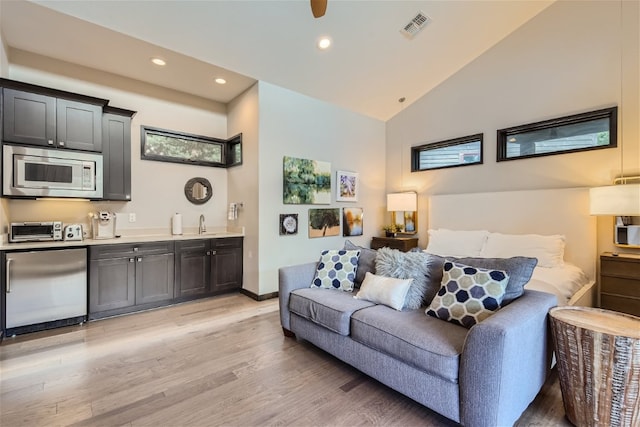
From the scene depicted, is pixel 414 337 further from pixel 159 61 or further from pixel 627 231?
pixel 159 61

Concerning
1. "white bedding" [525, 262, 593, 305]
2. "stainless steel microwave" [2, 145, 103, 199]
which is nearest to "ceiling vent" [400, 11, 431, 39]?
"white bedding" [525, 262, 593, 305]

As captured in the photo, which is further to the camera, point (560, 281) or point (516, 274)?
point (560, 281)

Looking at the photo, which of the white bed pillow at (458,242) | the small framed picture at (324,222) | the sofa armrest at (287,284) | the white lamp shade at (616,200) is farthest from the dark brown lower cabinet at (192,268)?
the white lamp shade at (616,200)

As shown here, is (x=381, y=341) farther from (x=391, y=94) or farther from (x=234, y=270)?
(x=391, y=94)

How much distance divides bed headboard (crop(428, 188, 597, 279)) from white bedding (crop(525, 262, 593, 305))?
1.04 ft

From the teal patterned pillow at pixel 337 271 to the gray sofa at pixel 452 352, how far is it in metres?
0.39

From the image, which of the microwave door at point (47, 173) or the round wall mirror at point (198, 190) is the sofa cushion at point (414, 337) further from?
the microwave door at point (47, 173)

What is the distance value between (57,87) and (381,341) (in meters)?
4.65

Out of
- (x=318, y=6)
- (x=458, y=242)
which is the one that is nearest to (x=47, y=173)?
(x=318, y=6)

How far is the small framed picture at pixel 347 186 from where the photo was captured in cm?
498

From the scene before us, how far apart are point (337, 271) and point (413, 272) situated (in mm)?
776

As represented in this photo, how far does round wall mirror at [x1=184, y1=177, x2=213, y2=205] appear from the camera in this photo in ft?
14.6

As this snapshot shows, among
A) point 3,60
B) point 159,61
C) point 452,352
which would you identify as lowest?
point 452,352

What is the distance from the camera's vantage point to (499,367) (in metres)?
1.44
